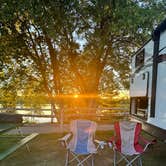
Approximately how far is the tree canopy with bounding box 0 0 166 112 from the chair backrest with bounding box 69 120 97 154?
3.36 meters

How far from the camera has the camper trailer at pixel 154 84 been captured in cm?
364

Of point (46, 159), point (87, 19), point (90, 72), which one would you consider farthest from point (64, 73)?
point (46, 159)

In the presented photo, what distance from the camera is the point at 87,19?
320 inches

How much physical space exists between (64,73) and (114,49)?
2.18 metres

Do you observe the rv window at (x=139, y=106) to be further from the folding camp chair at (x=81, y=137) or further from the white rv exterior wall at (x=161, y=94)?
the folding camp chair at (x=81, y=137)

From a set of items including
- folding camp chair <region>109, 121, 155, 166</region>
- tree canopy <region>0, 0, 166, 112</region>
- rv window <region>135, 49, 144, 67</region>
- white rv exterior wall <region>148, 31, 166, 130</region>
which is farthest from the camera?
tree canopy <region>0, 0, 166, 112</region>

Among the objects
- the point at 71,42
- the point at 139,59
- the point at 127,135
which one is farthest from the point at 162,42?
the point at 71,42

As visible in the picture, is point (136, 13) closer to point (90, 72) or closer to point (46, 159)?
point (90, 72)

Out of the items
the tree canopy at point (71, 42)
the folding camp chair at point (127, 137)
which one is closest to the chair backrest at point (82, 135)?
the folding camp chair at point (127, 137)

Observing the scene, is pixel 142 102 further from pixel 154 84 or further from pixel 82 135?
pixel 82 135

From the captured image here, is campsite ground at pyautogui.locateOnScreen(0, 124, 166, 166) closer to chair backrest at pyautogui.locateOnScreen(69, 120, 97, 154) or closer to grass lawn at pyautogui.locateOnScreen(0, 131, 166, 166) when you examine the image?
grass lawn at pyautogui.locateOnScreen(0, 131, 166, 166)

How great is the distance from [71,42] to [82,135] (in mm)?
5332

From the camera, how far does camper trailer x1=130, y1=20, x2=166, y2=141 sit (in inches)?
143

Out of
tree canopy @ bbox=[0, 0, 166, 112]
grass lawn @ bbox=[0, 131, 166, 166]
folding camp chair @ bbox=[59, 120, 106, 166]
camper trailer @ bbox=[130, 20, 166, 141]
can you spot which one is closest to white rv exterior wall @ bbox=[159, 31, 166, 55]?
camper trailer @ bbox=[130, 20, 166, 141]
